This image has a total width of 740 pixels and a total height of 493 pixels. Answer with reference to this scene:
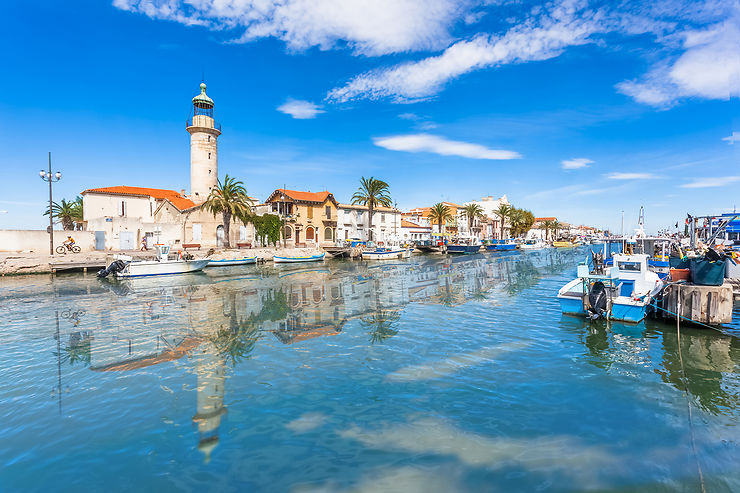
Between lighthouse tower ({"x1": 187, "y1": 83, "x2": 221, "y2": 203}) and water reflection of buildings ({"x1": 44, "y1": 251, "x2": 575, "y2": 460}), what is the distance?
83.4 ft

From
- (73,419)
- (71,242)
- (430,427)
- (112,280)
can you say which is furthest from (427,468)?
(71,242)

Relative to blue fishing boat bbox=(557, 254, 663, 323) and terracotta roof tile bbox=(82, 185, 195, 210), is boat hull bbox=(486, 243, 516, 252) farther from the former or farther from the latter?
blue fishing boat bbox=(557, 254, 663, 323)

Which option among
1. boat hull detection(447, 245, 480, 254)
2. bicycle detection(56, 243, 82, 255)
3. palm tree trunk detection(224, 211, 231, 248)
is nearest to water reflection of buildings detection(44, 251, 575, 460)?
bicycle detection(56, 243, 82, 255)

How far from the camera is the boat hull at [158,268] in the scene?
31609 mm

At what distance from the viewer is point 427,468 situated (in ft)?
19.6

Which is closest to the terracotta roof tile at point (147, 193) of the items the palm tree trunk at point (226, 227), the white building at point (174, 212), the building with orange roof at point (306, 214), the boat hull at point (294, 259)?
the white building at point (174, 212)

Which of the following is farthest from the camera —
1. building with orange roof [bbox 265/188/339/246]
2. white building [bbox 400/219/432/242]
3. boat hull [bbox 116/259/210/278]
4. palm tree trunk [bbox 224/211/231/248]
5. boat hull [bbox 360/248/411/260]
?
white building [bbox 400/219/432/242]

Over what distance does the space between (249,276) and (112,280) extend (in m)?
11.2

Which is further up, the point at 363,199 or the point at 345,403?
the point at 363,199

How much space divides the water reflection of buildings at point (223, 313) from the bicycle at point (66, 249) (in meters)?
16.1

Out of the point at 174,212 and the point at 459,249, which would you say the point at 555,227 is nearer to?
the point at 459,249

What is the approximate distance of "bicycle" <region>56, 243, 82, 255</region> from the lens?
38.4m

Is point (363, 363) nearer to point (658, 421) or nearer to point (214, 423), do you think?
point (214, 423)

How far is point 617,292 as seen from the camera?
15633 millimetres
